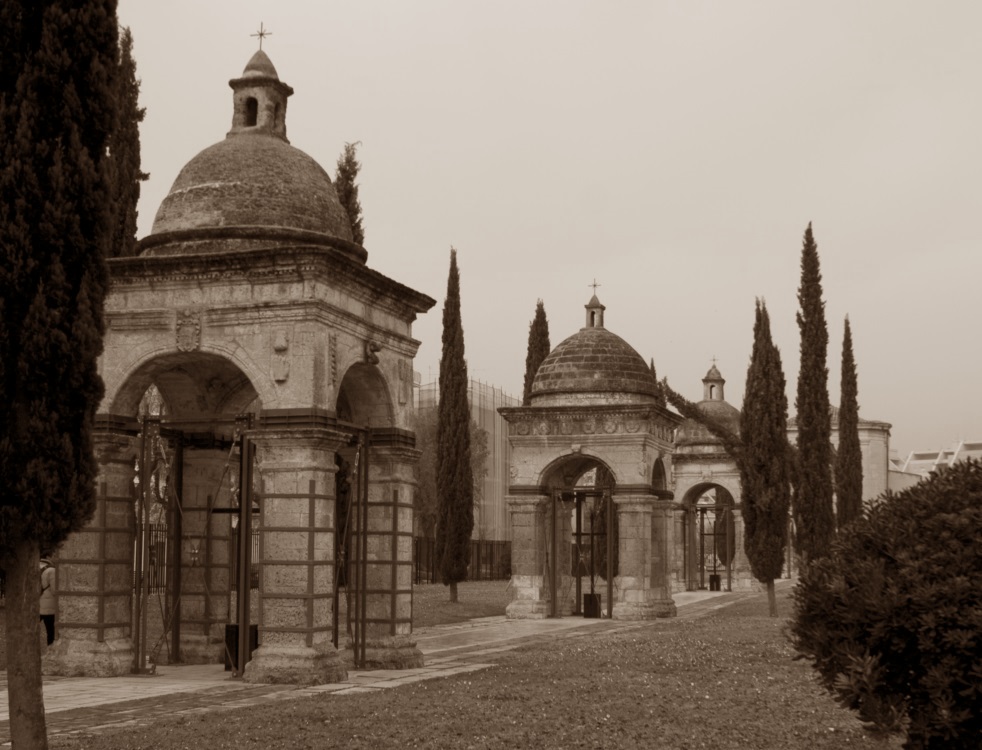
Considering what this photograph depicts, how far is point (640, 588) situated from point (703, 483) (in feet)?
55.7

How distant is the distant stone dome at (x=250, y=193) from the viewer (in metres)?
16.1

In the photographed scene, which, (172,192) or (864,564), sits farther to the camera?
(172,192)

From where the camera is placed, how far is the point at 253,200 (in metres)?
16.2

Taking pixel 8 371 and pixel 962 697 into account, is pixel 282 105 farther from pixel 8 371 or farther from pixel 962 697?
pixel 962 697

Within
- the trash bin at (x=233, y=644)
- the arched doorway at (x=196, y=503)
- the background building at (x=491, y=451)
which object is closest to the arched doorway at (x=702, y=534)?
the background building at (x=491, y=451)

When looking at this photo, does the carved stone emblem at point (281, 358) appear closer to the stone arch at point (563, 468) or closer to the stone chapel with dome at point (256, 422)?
the stone chapel with dome at point (256, 422)

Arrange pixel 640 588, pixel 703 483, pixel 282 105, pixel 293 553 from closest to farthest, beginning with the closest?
1. pixel 293 553
2. pixel 282 105
3. pixel 640 588
4. pixel 703 483

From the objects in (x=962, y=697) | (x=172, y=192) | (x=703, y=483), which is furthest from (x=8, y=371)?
(x=703, y=483)

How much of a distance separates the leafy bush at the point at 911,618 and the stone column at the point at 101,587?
32.3 ft

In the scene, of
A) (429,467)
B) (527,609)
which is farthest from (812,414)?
(429,467)

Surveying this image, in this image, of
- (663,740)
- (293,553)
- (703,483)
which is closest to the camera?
(663,740)

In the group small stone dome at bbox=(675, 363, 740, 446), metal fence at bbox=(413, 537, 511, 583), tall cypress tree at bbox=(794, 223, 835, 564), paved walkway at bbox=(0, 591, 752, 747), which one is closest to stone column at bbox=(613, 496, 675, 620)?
tall cypress tree at bbox=(794, 223, 835, 564)

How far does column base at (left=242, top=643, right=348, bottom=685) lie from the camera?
47.6 ft

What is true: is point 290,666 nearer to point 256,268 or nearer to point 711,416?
point 256,268
